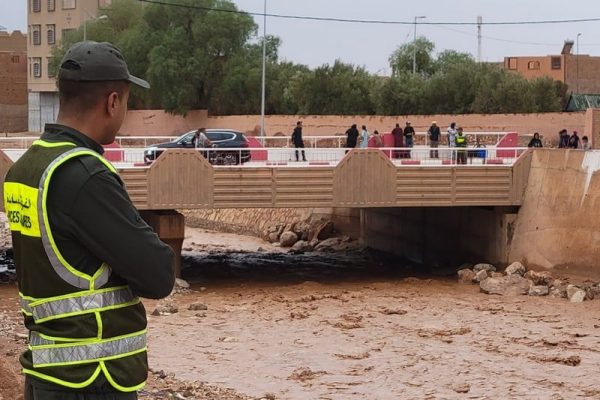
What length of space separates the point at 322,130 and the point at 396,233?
15408 mm

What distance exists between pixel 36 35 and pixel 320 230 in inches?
1772

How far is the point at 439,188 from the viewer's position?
93.2ft

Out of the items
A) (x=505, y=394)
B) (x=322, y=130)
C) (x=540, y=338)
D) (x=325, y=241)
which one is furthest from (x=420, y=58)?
(x=505, y=394)

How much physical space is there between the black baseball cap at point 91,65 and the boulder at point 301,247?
34478 mm

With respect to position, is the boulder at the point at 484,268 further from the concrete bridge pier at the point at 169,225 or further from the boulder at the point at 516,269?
the concrete bridge pier at the point at 169,225

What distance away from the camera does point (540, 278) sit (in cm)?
2669

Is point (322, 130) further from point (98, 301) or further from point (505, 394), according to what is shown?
point (98, 301)

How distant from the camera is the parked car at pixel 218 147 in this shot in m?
29.3

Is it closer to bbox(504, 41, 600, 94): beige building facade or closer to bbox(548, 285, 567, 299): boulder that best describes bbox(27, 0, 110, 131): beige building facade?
bbox(504, 41, 600, 94): beige building facade

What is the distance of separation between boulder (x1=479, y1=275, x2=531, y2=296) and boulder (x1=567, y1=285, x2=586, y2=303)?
1143mm

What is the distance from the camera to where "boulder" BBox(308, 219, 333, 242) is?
131 ft

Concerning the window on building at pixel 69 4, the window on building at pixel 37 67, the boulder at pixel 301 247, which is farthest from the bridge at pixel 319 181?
the window on building at pixel 69 4

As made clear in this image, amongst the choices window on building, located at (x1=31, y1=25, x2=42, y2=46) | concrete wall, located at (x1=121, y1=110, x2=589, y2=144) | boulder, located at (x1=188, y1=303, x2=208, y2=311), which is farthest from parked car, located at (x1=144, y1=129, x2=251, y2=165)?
window on building, located at (x1=31, y1=25, x2=42, y2=46)

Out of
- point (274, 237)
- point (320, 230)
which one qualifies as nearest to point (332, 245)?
point (320, 230)
